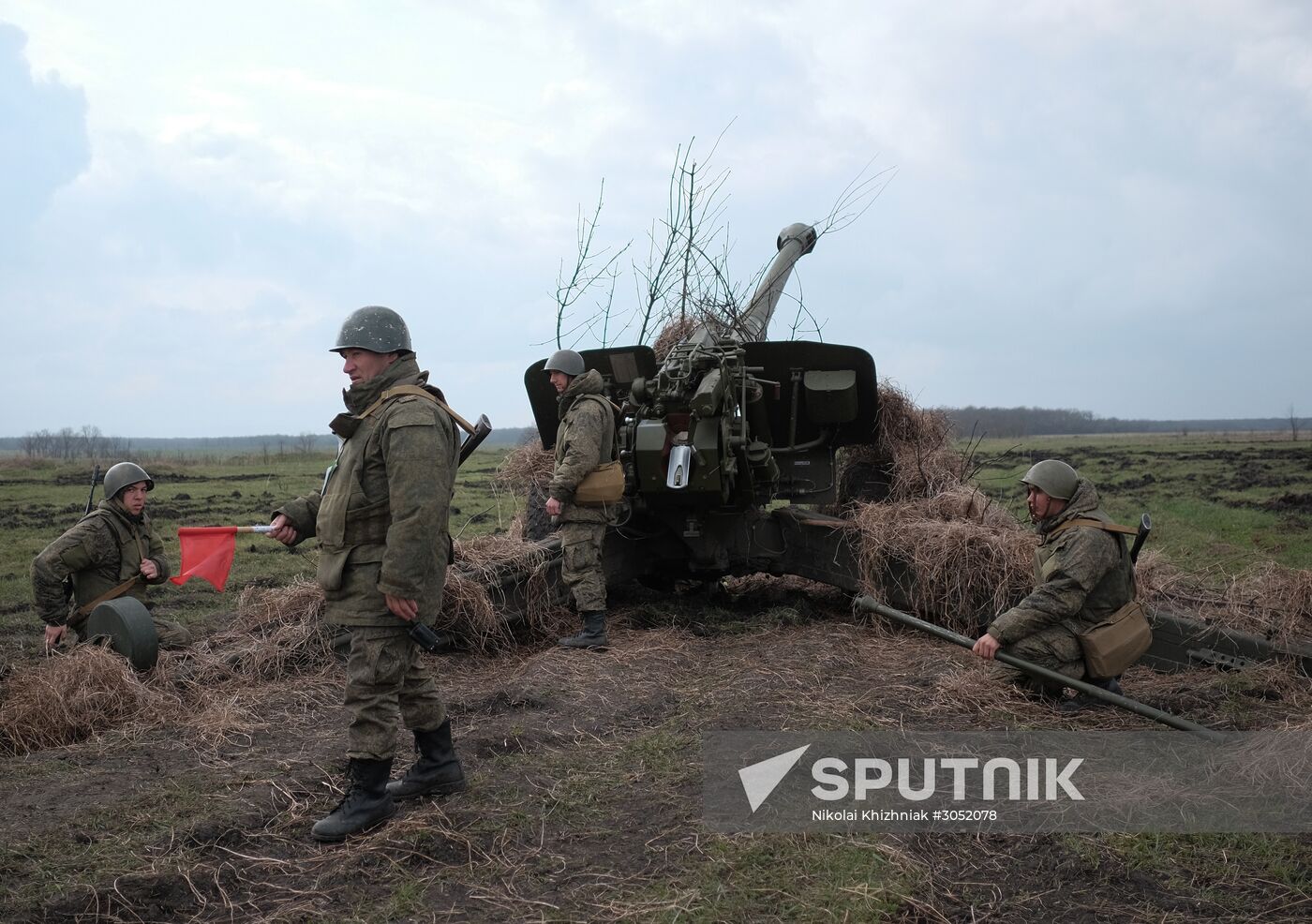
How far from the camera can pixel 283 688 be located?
6.34 m

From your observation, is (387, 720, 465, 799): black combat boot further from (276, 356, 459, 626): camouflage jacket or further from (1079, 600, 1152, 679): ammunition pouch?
(1079, 600, 1152, 679): ammunition pouch

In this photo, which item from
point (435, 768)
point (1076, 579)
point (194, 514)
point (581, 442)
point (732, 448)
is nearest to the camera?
point (435, 768)

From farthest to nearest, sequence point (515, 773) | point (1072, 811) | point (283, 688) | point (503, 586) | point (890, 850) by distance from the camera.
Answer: point (503, 586) < point (283, 688) < point (515, 773) < point (1072, 811) < point (890, 850)

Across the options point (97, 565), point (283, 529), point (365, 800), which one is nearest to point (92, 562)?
point (97, 565)

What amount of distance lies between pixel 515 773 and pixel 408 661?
0.76 metres

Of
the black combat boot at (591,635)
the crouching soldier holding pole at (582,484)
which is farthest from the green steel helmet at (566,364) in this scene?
the black combat boot at (591,635)

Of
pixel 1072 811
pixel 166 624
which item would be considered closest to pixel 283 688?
pixel 166 624

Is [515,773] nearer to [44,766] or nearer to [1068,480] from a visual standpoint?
[44,766]

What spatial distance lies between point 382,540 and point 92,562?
311 cm

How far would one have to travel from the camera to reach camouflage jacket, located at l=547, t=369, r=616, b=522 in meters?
7.19

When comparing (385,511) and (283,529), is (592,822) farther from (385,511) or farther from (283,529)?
(283,529)

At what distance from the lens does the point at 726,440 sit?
7453mm

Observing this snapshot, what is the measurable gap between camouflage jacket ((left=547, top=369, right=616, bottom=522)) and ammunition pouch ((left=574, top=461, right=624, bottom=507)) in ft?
0.12

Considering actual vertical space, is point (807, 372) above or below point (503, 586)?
above
